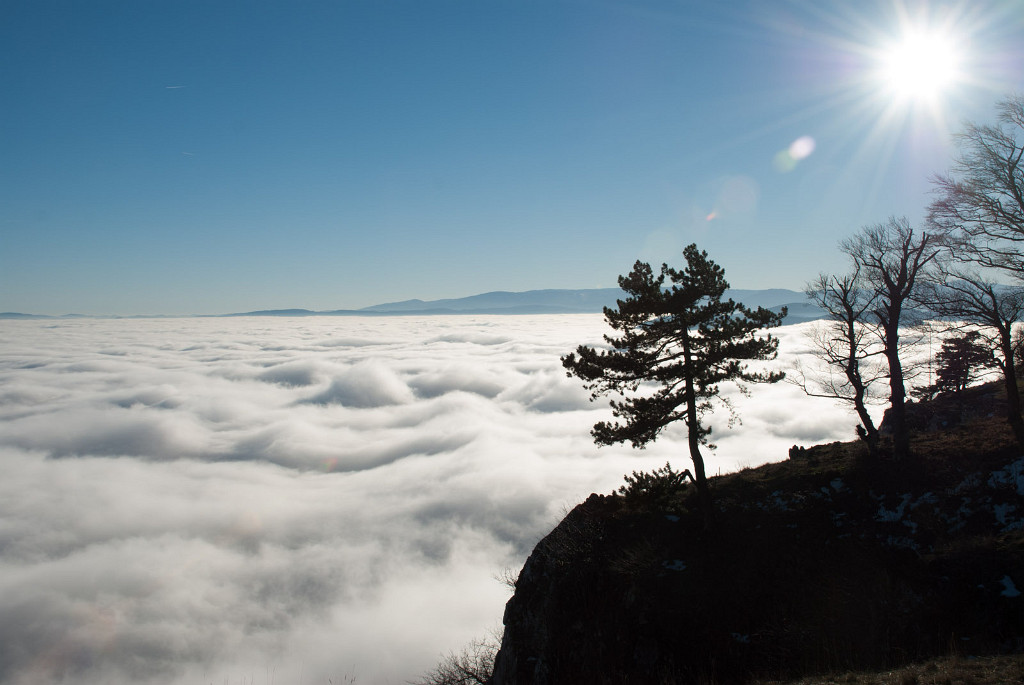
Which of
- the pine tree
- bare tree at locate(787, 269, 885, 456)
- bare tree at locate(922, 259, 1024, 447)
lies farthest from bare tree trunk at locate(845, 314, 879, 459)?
the pine tree

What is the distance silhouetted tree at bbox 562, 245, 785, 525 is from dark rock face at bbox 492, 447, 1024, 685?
2717 mm

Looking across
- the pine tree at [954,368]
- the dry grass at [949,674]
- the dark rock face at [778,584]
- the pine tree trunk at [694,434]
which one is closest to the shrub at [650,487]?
the pine tree trunk at [694,434]

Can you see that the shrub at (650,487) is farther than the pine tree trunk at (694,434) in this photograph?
Yes

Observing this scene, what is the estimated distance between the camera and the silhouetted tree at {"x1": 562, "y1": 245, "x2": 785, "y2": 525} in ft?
51.0

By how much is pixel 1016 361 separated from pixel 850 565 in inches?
576

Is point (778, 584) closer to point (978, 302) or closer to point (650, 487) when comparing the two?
point (650, 487)

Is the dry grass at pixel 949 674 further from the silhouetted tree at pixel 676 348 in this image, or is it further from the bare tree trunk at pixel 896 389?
the bare tree trunk at pixel 896 389

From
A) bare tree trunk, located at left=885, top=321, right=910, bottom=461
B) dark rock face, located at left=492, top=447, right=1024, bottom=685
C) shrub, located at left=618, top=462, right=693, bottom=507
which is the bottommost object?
dark rock face, located at left=492, top=447, right=1024, bottom=685

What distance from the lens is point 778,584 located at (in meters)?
14.0

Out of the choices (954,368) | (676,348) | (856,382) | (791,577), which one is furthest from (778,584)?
(954,368)

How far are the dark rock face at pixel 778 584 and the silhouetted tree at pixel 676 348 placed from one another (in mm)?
2717

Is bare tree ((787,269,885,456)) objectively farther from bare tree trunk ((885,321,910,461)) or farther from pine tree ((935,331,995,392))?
pine tree ((935,331,995,392))

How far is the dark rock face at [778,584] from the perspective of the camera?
37.6 ft

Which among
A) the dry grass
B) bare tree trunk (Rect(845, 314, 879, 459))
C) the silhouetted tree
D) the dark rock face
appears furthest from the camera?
bare tree trunk (Rect(845, 314, 879, 459))
